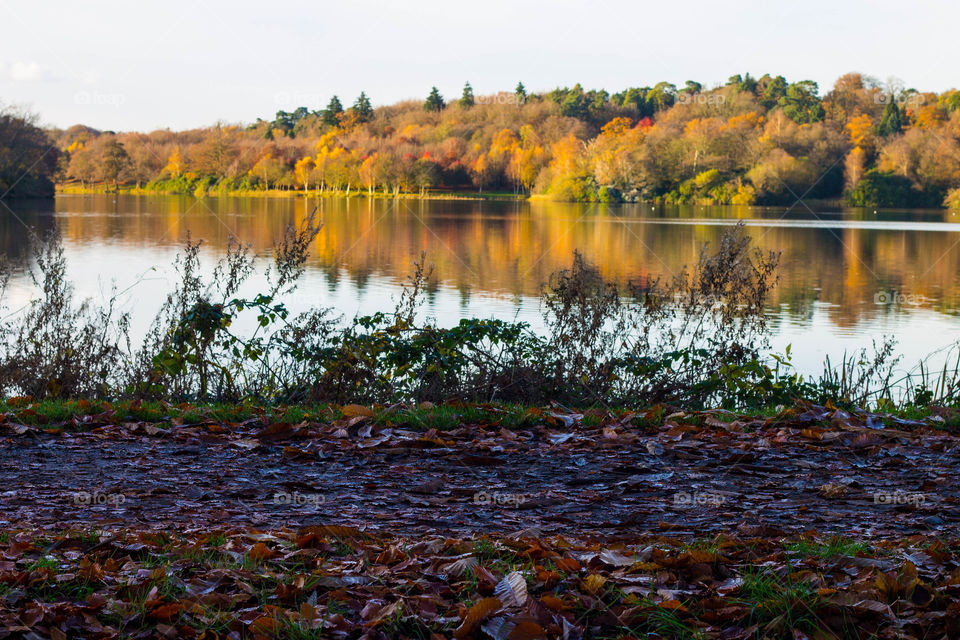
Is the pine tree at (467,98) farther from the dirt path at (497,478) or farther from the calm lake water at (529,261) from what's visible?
the dirt path at (497,478)

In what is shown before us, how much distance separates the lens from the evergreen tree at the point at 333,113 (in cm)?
10575

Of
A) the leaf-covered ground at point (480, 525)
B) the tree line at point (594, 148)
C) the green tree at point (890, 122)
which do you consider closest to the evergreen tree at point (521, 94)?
the tree line at point (594, 148)

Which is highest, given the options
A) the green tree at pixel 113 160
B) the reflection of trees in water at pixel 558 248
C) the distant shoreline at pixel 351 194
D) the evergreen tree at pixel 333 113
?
the evergreen tree at pixel 333 113

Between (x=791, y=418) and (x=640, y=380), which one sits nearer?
(x=791, y=418)

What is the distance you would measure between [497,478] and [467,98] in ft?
379

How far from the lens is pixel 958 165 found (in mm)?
74812

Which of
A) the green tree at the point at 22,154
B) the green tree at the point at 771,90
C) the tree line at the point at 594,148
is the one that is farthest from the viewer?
the green tree at the point at 771,90

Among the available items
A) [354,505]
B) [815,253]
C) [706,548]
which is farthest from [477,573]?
[815,253]

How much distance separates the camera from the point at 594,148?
280ft

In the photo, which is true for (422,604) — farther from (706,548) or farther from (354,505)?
(354,505)

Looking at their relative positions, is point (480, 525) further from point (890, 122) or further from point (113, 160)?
point (113, 160)

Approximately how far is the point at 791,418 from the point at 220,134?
102m

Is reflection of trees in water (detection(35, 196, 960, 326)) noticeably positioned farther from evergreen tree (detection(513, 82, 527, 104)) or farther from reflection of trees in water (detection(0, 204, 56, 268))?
evergreen tree (detection(513, 82, 527, 104))

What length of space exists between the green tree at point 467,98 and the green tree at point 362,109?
39.7 ft
